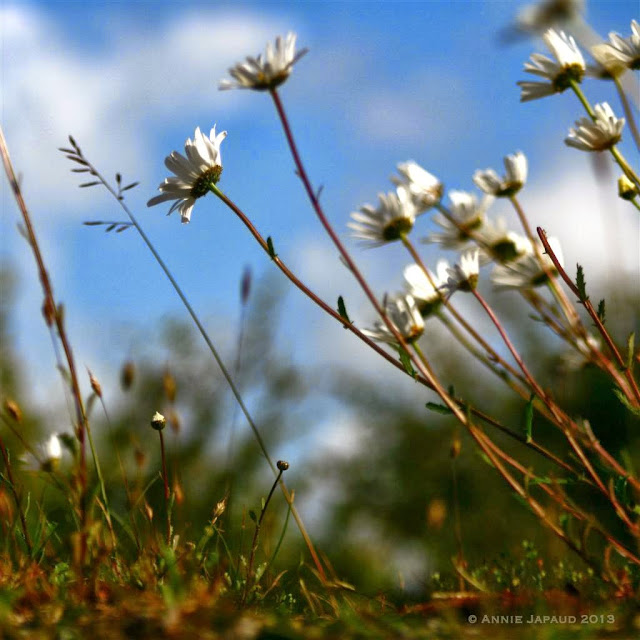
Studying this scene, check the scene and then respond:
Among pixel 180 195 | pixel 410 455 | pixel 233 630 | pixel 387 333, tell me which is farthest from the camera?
pixel 410 455

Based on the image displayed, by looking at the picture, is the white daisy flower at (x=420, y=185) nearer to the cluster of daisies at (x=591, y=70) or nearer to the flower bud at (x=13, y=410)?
the cluster of daisies at (x=591, y=70)

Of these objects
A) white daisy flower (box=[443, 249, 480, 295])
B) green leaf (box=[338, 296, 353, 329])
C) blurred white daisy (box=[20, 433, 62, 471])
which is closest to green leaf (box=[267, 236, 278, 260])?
green leaf (box=[338, 296, 353, 329])

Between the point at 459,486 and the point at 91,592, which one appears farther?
the point at 459,486

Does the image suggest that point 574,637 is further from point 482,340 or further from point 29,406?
point 29,406

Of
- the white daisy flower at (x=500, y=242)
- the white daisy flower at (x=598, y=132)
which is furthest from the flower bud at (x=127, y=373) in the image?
the white daisy flower at (x=598, y=132)

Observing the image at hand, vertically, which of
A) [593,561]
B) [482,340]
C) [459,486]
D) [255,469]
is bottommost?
[459,486]

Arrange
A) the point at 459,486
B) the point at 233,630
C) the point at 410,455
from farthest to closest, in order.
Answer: the point at 410,455
the point at 459,486
the point at 233,630

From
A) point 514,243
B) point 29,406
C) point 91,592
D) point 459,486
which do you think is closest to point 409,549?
point 459,486

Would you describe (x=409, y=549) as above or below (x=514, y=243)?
below
